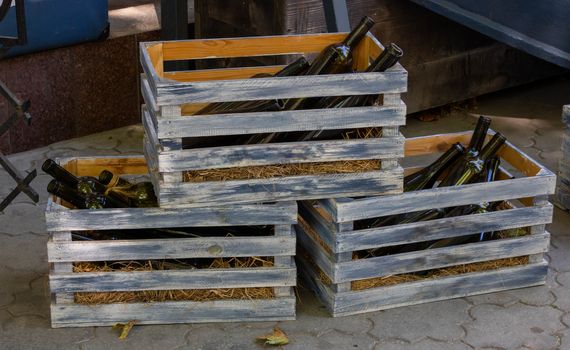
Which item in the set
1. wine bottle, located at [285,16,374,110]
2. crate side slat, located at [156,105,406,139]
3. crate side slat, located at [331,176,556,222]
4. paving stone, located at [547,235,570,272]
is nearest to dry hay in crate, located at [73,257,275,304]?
crate side slat, located at [331,176,556,222]

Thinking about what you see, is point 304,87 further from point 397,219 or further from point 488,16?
point 488,16

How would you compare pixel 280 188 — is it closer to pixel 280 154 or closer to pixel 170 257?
pixel 280 154

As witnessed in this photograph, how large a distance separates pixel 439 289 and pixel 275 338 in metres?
0.69

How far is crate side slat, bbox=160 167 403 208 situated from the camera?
3461 mm

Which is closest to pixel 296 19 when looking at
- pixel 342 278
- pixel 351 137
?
pixel 351 137

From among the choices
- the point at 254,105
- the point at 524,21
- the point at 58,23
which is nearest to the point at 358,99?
the point at 254,105

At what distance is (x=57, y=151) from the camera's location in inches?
205

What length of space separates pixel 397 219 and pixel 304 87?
71cm

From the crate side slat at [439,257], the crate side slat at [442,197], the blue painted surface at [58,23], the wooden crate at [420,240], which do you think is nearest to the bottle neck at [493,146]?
the wooden crate at [420,240]

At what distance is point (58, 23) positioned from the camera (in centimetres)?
507

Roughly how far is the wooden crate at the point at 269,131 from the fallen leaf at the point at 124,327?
49 cm

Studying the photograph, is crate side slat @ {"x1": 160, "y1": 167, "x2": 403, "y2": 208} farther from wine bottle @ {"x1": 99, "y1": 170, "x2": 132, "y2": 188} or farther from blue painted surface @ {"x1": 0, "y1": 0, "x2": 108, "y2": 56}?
blue painted surface @ {"x1": 0, "y1": 0, "x2": 108, "y2": 56}

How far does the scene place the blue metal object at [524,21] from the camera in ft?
15.9

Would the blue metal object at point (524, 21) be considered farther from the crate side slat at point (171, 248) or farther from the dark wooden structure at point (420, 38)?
the crate side slat at point (171, 248)
